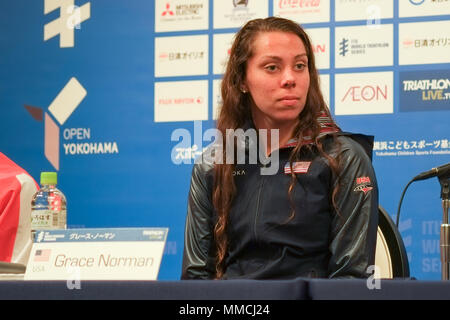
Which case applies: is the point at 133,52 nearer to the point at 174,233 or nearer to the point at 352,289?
the point at 174,233

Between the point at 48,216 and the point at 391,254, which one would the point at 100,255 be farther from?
the point at 391,254

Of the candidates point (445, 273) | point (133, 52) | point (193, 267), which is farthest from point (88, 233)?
point (133, 52)

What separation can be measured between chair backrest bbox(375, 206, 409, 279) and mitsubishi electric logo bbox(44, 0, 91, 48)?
2.17m

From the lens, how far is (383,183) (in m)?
3.22

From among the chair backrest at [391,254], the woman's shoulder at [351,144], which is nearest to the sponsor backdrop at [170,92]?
the chair backrest at [391,254]

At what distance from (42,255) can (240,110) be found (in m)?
0.86

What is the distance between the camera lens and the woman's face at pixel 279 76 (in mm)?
1917

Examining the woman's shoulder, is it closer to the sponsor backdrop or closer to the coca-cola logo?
the sponsor backdrop

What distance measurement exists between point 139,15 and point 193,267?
6.65 feet

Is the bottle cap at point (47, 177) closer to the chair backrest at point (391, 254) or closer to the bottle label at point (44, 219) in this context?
the bottle label at point (44, 219)

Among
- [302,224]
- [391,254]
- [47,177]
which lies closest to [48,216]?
[47,177]

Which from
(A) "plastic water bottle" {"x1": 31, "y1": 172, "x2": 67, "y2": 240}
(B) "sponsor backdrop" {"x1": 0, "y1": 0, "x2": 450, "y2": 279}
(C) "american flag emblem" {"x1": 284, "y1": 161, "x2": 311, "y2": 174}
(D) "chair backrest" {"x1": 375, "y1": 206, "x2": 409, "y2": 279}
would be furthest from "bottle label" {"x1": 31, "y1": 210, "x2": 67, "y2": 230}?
(B) "sponsor backdrop" {"x1": 0, "y1": 0, "x2": 450, "y2": 279}

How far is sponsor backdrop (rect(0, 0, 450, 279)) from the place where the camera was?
3.16 meters
